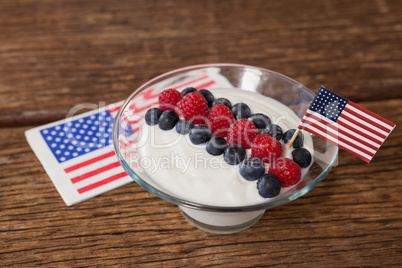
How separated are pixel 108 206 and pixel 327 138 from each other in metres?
0.57

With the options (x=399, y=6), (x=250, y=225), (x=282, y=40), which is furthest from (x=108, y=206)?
(x=399, y=6)

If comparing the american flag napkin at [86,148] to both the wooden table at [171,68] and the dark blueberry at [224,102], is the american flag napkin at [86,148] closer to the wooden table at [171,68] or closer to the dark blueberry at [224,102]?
the wooden table at [171,68]

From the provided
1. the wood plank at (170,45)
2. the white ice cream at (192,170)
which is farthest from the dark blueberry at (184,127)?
the wood plank at (170,45)

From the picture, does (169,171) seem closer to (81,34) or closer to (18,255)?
(18,255)

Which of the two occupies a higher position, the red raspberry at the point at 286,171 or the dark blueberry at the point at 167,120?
the red raspberry at the point at 286,171

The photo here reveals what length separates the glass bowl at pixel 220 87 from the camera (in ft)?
3.19

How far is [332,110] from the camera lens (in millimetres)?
1057

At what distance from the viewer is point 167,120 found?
1181 millimetres

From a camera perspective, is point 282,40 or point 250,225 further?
point 282,40

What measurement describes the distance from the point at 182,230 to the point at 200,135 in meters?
0.23

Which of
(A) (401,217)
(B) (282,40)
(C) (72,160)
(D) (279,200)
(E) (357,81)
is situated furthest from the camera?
(B) (282,40)

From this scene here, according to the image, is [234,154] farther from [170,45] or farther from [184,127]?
[170,45]

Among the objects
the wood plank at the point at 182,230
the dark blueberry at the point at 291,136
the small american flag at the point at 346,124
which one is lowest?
the wood plank at the point at 182,230

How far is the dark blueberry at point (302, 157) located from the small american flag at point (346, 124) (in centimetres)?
5
